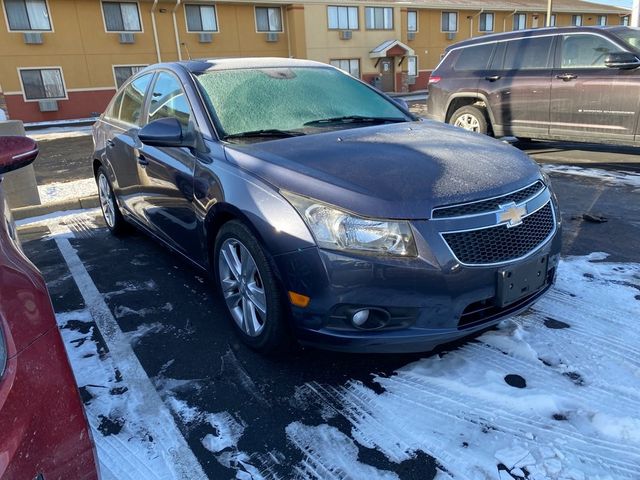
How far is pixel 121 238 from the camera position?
5148 mm

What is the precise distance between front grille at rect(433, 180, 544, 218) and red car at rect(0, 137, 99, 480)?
1.57m

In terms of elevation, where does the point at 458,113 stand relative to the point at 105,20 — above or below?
below

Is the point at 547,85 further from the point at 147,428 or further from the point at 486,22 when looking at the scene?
the point at 486,22

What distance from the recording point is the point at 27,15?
22.9 m

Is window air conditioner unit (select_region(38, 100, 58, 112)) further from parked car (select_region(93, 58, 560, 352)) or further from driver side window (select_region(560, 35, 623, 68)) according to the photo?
parked car (select_region(93, 58, 560, 352))

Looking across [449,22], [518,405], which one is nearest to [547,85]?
[518,405]

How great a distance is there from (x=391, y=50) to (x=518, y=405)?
32979mm

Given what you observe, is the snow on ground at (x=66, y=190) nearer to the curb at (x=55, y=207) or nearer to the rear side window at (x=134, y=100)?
the curb at (x=55, y=207)

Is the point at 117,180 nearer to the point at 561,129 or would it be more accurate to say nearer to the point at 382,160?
the point at 382,160

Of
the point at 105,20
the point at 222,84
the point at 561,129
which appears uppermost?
the point at 105,20

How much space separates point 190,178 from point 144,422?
4.79 feet

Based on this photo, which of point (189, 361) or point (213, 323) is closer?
point (189, 361)

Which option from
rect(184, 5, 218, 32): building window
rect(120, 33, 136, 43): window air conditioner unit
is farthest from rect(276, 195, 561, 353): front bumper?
rect(184, 5, 218, 32): building window

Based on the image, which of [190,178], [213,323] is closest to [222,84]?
[190,178]
